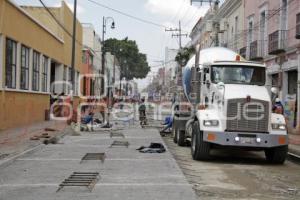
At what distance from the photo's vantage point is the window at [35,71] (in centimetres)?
2805

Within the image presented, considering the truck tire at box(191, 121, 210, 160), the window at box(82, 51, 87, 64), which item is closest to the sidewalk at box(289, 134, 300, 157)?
the truck tire at box(191, 121, 210, 160)

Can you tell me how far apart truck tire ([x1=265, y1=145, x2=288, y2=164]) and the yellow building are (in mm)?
11012

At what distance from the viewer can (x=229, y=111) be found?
46.7 feet

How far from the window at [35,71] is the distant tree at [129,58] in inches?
2906

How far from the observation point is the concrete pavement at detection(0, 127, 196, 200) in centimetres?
912

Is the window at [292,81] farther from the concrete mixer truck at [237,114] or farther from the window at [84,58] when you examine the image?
the window at [84,58]

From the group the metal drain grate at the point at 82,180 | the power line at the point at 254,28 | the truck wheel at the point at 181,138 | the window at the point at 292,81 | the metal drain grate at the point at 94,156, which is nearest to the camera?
the metal drain grate at the point at 82,180

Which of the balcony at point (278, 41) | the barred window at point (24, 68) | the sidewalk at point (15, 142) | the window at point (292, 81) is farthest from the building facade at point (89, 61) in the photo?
the sidewalk at point (15, 142)

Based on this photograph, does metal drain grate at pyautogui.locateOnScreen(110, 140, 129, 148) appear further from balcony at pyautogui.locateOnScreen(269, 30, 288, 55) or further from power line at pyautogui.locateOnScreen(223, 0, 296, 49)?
power line at pyautogui.locateOnScreen(223, 0, 296, 49)

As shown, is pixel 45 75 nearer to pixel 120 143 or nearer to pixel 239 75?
pixel 120 143

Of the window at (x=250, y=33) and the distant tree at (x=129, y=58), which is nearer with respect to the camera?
the window at (x=250, y=33)

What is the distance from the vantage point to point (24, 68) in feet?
84.2

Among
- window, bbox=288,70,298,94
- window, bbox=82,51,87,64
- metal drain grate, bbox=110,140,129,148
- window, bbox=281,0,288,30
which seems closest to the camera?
metal drain grate, bbox=110,140,129,148

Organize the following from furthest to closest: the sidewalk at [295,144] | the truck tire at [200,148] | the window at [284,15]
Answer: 1. the window at [284,15]
2. the sidewalk at [295,144]
3. the truck tire at [200,148]
